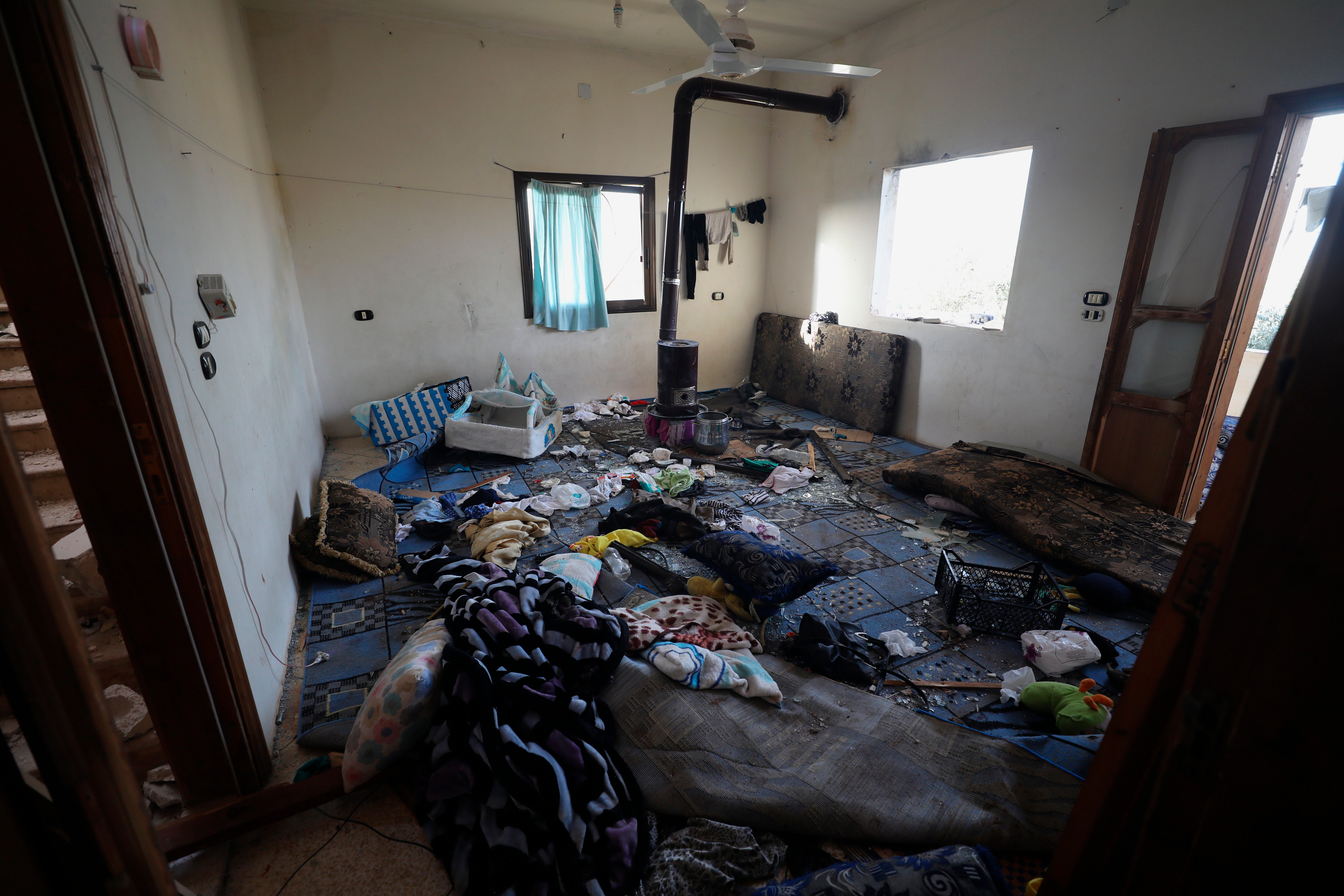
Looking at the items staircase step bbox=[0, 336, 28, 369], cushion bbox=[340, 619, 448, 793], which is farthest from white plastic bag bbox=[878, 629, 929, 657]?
staircase step bbox=[0, 336, 28, 369]

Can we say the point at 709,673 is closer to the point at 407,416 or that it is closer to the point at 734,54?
the point at 734,54

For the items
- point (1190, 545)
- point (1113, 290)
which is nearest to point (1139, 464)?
point (1113, 290)

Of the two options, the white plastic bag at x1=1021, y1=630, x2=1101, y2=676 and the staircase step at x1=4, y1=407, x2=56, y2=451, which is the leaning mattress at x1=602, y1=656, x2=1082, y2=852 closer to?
the white plastic bag at x1=1021, y1=630, x2=1101, y2=676

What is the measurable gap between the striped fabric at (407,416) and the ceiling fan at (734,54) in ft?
9.81

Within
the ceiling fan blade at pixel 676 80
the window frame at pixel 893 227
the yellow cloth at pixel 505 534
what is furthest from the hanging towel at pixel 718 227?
the yellow cloth at pixel 505 534

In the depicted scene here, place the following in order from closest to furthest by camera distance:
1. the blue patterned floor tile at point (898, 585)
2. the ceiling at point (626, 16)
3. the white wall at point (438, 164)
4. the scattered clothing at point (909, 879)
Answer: the scattered clothing at point (909, 879) → the blue patterned floor tile at point (898, 585) → the ceiling at point (626, 16) → the white wall at point (438, 164)

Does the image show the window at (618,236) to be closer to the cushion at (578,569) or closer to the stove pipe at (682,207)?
the stove pipe at (682,207)

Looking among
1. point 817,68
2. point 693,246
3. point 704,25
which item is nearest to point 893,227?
point 817,68

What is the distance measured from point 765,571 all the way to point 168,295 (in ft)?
7.21

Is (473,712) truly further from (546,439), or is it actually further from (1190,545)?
(546,439)

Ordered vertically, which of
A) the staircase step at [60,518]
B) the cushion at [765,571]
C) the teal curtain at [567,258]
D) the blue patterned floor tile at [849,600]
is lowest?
the blue patterned floor tile at [849,600]

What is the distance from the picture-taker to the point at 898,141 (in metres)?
4.55

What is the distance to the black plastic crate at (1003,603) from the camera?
2.39m

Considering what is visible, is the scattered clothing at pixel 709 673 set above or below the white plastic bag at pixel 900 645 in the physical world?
above
